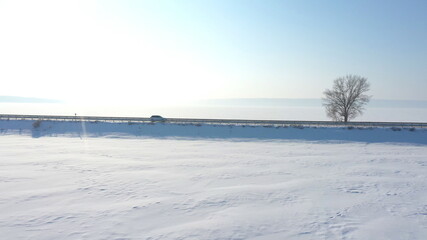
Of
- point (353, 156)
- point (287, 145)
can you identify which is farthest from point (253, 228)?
point (287, 145)

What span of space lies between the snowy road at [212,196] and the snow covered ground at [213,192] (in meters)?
0.04

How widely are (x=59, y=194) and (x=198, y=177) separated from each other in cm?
589

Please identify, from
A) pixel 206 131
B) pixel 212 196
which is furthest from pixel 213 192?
pixel 206 131

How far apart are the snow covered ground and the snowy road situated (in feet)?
0.14

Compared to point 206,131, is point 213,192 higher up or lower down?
lower down

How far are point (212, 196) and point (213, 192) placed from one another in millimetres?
418

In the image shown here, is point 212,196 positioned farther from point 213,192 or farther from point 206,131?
point 206,131

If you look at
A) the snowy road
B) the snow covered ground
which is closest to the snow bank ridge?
the snow covered ground

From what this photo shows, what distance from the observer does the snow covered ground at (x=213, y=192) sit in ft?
24.8

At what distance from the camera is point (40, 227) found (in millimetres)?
7609

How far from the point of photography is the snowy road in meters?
7.52

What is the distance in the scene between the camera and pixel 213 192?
34.7ft

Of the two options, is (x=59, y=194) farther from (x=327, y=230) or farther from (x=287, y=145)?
(x=287, y=145)

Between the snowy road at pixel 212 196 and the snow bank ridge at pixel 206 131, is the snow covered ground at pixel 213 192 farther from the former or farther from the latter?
the snow bank ridge at pixel 206 131
